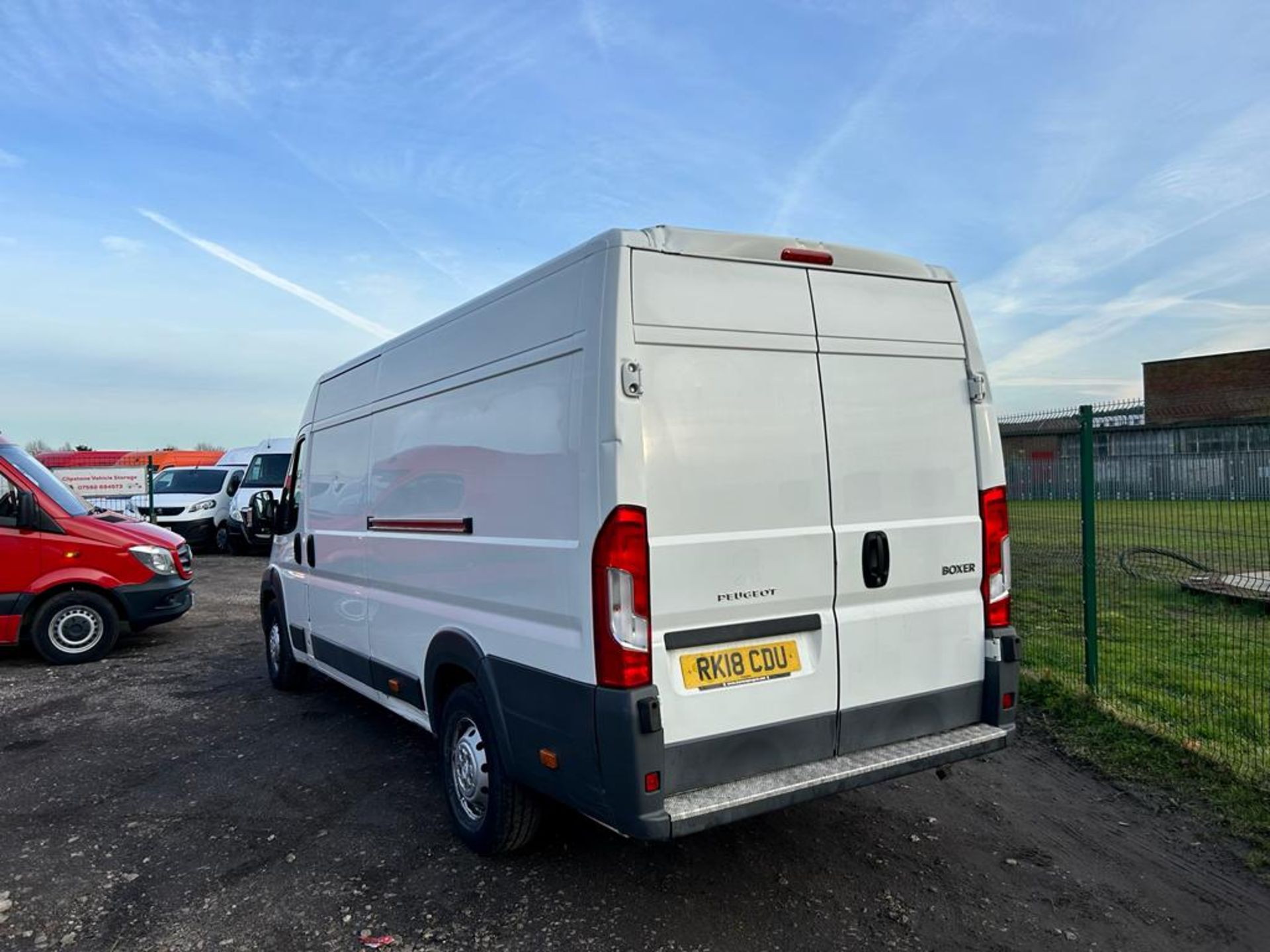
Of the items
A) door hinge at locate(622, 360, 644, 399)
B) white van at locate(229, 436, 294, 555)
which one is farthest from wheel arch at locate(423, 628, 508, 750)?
white van at locate(229, 436, 294, 555)

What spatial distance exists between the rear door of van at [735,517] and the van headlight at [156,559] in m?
7.56

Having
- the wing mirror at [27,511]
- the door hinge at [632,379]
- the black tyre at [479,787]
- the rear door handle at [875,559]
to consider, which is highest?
the door hinge at [632,379]

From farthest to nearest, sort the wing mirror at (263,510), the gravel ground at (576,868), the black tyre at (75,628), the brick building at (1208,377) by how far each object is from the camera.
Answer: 1. the brick building at (1208,377)
2. the black tyre at (75,628)
3. the wing mirror at (263,510)
4. the gravel ground at (576,868)

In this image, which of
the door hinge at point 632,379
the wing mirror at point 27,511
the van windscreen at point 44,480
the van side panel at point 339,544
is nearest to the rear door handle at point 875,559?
the door hinge at point 632,379

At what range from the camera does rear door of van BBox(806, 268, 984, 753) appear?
12.0 ft

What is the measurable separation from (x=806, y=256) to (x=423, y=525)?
2287 millimetres

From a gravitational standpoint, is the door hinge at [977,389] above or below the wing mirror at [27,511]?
above

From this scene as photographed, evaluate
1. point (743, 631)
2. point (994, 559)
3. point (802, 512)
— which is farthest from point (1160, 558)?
point (743, 631)

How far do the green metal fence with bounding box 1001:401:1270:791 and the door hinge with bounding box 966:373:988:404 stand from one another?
2036mm

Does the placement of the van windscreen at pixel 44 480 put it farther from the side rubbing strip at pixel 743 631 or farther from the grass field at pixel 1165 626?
the grass field at pixel 1165 626

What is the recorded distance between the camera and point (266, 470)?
62.5 ft

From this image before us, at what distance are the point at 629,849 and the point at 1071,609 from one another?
20.8 ft

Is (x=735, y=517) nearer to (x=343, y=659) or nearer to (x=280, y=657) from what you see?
(x=343, y=659)

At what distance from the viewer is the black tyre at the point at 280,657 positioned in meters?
7.02
